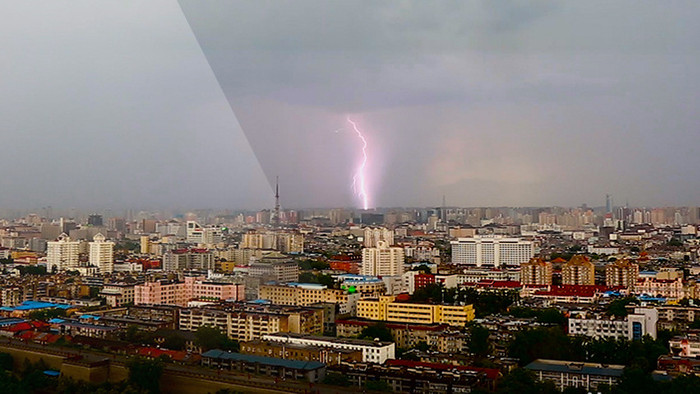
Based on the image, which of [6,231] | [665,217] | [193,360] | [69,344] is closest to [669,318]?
[193,360]

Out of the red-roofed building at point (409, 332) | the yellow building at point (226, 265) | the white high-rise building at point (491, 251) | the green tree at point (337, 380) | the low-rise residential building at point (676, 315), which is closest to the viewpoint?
the green tree at point (337, 380)

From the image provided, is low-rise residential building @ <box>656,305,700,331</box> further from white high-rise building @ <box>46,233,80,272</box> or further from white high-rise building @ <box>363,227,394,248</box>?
white high-rise building @ <box>46,233,80,272</box>

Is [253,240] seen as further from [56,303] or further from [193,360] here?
[193,360]

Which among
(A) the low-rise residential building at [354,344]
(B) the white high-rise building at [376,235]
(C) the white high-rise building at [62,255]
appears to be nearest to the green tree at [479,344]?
(A) the low-rise residential building at [354,344]

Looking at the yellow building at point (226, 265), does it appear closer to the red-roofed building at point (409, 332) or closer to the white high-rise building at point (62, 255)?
the white high-rise building at point (62, 255)

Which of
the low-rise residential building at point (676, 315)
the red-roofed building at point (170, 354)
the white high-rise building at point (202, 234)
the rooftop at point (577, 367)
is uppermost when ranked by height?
the white high-rise building at point (202, 234)

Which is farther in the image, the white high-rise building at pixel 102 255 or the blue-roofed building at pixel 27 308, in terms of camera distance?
the white high-rise building at pixel 102 255
